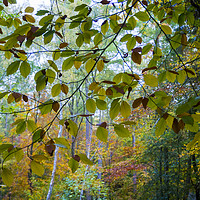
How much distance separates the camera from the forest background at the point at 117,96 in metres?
0.52

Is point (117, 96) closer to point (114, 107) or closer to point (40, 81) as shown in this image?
point (114, 107)

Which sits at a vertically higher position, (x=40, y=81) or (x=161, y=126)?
(x=40, y=81)

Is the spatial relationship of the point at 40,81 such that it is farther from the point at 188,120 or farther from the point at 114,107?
the point at 188,120

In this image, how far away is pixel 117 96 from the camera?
1.80 feet

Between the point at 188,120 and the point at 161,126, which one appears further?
the point at 161,126

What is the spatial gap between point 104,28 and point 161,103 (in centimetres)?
38

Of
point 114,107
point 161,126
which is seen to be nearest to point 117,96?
point 114,107

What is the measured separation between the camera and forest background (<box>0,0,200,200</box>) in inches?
20.5

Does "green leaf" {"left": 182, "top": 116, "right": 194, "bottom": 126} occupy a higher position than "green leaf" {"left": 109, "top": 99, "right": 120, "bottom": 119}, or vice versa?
"green leaf" {"left": 109, "top": 99, "right": 120, "bottom": 119}

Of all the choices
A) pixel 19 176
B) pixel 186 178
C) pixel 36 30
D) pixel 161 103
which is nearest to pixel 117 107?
pixel 161 103

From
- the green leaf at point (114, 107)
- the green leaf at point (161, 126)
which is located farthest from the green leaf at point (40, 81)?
the green leaf at point (161, 126)

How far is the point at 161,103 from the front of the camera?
0.57 m

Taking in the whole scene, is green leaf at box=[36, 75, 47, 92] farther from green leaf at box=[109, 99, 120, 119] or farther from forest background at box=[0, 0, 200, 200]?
green leaf at box=[109, 99, 120, 119]

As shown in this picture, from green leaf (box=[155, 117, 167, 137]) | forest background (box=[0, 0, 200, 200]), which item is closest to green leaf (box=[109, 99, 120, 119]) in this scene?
forest background (box=[0, 0, 200, 200])
